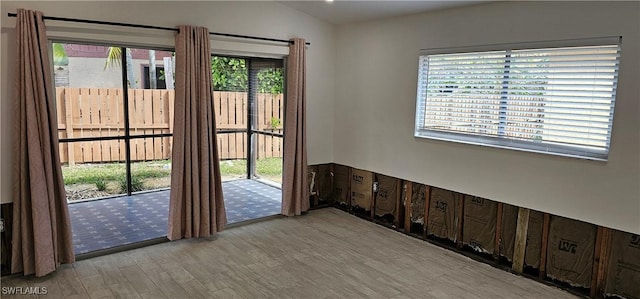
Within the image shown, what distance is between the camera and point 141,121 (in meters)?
5.22

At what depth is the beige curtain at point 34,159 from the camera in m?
3.21

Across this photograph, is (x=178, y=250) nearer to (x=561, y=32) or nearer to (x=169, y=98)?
(x=169, y=98)

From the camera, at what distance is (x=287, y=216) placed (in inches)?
201

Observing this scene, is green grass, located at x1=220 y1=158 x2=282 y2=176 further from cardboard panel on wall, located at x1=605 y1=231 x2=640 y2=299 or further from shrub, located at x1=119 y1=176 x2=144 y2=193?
cardboard panel on wall, located at x1=605 y1=231 x2=640 y2=299

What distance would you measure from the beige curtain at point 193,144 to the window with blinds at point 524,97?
2.17 metres

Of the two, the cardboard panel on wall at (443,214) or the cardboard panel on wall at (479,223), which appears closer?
the cardboard panel on wall at (479,223)

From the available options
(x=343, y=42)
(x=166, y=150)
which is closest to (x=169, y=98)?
(x=166, y=150)

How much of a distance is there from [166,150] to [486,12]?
3.92 m

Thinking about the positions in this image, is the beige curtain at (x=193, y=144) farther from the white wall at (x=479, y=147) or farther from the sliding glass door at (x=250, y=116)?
the white wall at (x=479, y=147)

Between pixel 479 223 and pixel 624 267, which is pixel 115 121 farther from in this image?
pixel 624 267

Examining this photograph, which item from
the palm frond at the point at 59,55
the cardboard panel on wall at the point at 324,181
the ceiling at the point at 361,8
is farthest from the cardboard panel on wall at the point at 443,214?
the palm frond at the point at 59,55

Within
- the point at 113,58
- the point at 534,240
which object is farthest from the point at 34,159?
the point at 534,240

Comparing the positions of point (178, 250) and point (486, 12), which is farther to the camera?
point (178, 250)

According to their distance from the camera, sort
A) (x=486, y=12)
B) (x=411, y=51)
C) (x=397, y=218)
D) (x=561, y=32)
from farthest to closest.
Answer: (x=397, y=218) < (x=411, y=51) < (x=486, y=12) < (x=561, y=32)
